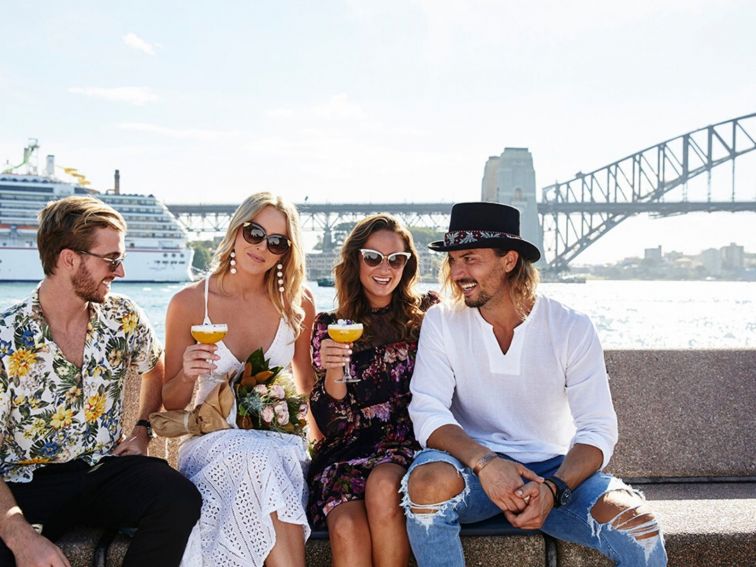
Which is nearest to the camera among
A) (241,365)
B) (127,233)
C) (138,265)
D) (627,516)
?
(627,516)

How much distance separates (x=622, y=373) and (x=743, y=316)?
3156cm

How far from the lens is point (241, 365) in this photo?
2.39m

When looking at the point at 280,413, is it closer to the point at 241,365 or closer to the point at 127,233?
the point at 241,365

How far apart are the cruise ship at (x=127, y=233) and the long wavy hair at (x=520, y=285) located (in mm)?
40908

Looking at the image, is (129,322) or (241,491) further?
(129,322)

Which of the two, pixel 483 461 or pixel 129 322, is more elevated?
pixel 129 322

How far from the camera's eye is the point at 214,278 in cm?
252

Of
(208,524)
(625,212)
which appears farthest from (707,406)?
(625,212)

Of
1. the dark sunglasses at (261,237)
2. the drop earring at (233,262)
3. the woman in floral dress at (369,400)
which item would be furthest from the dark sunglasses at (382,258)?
the drop earring at (233,262)

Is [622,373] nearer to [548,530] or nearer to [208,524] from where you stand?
[548,530]

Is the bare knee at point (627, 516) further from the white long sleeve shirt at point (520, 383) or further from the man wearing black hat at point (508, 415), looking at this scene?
the white long sleeve shirt at point (520, 383)

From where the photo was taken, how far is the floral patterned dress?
2176 mm

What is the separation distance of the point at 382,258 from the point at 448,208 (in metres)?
49.3

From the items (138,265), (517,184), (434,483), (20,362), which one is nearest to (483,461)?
(434,483)
